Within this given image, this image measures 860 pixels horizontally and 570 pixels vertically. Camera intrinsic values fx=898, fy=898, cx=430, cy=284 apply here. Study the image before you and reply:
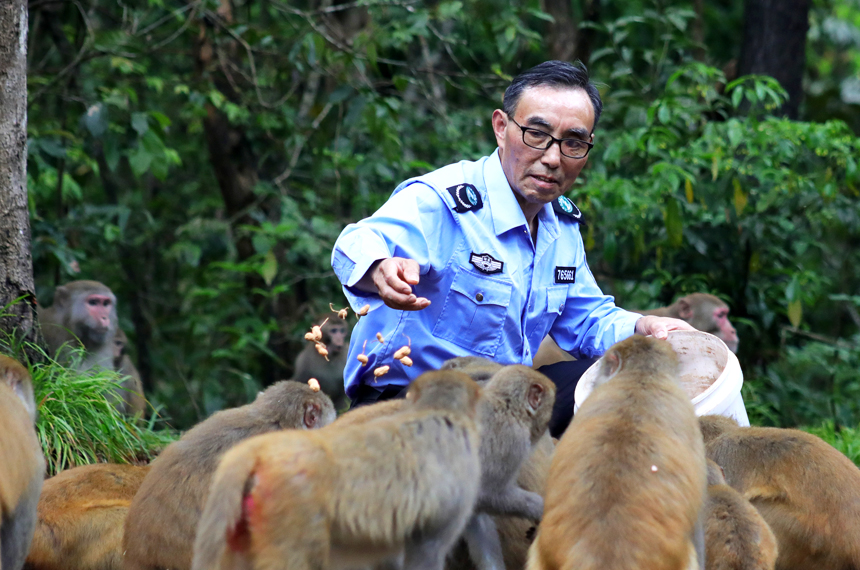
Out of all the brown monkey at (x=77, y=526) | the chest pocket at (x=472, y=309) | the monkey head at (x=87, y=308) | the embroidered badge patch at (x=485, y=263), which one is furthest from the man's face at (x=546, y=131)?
the monkey head at (x=87, y=308)

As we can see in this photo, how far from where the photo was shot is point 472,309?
377 centimetres

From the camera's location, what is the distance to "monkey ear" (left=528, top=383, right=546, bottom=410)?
2.87 metres

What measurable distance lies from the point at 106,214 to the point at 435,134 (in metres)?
2.61

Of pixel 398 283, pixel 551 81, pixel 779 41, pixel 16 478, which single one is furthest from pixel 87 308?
pixel 779 41

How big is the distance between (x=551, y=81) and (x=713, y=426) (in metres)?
1.59

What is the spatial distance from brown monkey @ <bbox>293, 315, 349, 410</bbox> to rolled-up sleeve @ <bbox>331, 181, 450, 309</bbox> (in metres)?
3.49

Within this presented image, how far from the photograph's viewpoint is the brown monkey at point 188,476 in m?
2.94

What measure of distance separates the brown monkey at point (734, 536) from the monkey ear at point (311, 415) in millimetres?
1346

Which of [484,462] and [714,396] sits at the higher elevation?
[484,462]

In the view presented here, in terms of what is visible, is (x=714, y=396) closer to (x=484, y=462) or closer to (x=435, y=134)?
(x=484, y=462)

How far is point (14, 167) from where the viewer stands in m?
4.09

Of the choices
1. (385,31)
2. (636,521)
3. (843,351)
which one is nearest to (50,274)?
(385,31)

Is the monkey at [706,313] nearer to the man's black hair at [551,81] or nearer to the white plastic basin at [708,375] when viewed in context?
the white plastic basin at [708,375]

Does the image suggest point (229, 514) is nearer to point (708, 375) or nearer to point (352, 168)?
point (708, 375)
